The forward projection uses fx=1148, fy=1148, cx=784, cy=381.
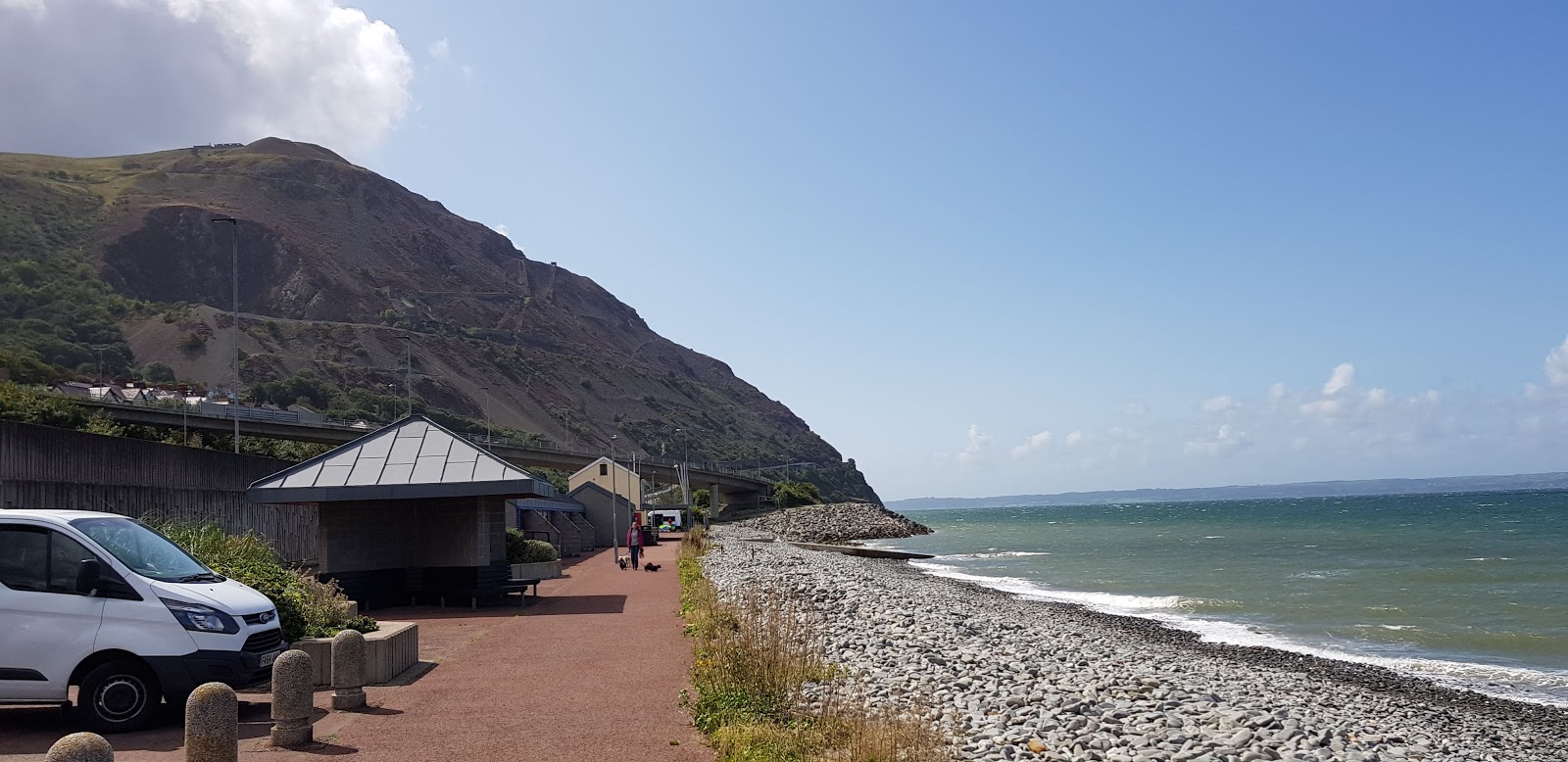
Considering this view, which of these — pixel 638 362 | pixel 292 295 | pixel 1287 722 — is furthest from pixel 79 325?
pixel 1287 722

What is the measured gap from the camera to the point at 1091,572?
4112 centimetres

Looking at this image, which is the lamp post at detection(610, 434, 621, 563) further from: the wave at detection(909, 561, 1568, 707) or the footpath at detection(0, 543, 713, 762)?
the footpath at detection(0, 543, 713, 762)

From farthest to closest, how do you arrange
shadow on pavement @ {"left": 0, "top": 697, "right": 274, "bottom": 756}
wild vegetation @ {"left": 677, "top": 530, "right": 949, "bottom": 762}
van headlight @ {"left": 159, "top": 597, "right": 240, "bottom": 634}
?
van headlight @ {"left": 159, "top": 597, "right": 240, "bottom": 634}, shadow on pavement @ {"left": 0, "top": 697, "right": 274, "bottom": 756}, wild vegetation @ {"left": 677, "top": 530, "right": 949, "bottom": 762}

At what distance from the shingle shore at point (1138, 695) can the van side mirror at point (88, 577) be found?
5.86 m

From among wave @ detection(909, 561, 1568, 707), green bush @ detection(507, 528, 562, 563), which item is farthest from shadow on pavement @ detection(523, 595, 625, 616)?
wave @ detection(909, 561, 1568, 707)

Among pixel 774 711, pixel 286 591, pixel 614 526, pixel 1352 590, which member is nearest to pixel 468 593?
pixel 286 591

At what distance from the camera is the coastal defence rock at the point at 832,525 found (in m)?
77.8

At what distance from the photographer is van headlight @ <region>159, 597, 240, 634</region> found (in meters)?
8.70

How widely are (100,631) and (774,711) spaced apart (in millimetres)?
5167

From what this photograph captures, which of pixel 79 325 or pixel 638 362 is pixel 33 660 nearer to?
pixel 79 325

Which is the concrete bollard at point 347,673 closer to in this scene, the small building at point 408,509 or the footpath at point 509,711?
the footpath at point 509,711

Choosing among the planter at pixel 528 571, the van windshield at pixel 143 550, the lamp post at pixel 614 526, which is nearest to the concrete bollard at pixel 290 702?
the van windshield at pixel 143 550

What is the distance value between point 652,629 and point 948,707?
5.44 meters

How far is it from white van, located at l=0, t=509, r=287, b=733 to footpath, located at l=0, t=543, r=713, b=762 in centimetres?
31
